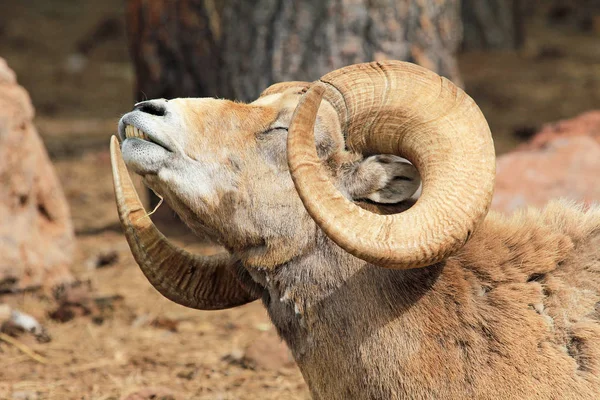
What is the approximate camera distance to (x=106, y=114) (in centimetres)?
1481

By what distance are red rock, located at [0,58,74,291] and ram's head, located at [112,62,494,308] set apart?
339cm

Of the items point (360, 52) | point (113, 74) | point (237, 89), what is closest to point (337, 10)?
point (360, 52)

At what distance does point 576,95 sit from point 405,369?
38.9 feet

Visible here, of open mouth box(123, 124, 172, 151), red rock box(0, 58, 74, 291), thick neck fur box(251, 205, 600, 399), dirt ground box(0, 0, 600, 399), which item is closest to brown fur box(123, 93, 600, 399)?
thick neck fur box(251, 205, 600, 399)

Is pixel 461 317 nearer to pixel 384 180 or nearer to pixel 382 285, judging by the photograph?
pixel 382 285

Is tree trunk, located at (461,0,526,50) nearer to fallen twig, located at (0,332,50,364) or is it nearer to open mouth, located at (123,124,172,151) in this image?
fallen twig, located at (0,332,50,364)

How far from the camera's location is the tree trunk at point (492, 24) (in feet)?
55.3

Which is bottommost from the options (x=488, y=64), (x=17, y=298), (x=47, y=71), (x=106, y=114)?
Answer: (x=47, y=71)

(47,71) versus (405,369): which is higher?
(405,369)

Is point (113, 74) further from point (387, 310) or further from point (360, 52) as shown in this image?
point (387, 310)

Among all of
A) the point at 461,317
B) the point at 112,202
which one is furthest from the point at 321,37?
the point at 112,202

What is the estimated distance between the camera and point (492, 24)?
56.2 ft

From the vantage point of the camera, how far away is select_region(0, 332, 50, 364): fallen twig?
19.2 ft

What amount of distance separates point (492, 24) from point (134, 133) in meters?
14.4
